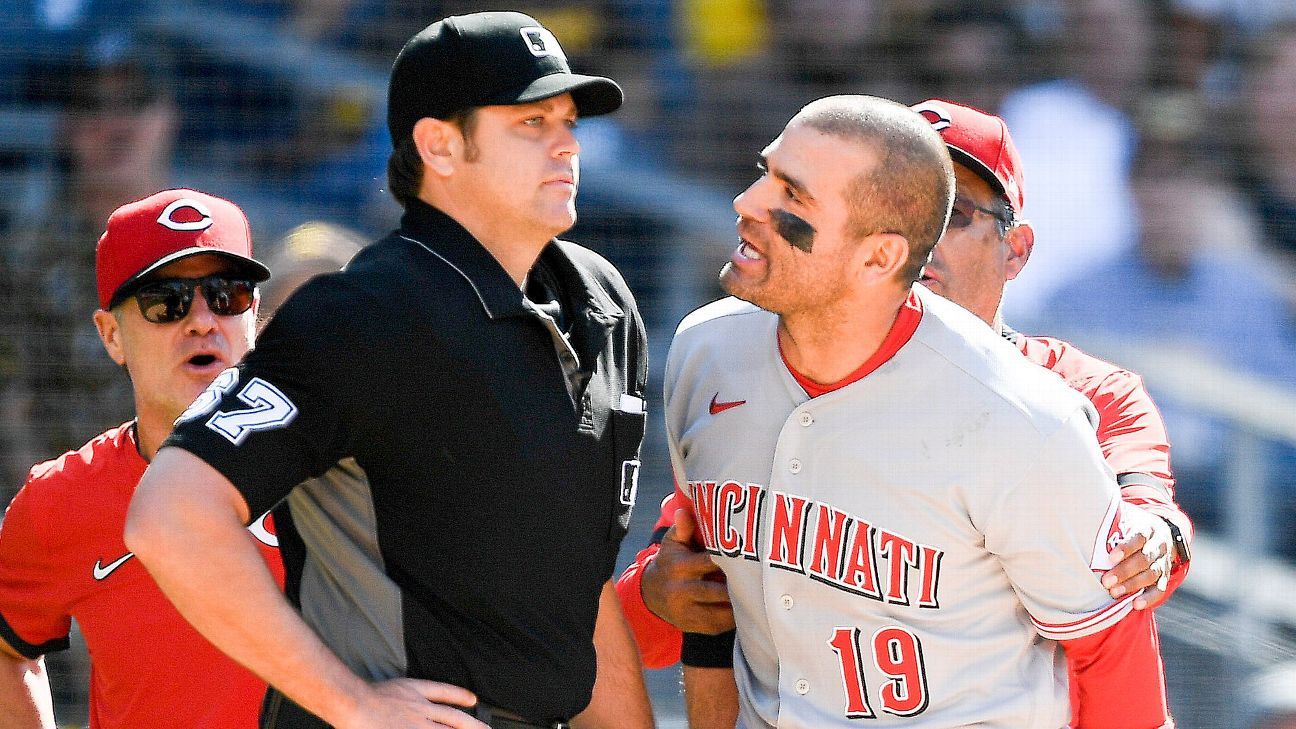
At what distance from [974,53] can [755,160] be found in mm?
927

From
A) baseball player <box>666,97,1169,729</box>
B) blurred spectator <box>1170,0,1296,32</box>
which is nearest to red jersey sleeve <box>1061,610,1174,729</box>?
baseball player <box>666,97,1169,729</box>

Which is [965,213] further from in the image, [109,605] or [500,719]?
[109,605]

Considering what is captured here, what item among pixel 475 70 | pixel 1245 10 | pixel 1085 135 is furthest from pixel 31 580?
pixel 1245 10

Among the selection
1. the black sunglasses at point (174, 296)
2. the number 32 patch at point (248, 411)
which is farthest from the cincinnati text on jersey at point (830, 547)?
the black sunglasses at point (174, 296)

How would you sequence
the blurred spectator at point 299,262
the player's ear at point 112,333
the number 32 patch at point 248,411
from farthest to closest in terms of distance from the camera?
the blurred spectator at point 299,262 < the player's ear at point 112,333 < the number 32 patch at point 248,411

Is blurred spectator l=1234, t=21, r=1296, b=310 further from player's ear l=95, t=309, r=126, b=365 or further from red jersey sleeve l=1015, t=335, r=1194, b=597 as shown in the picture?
player's ear l=95, t=309, r=126, b=365

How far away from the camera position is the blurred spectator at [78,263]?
5.04 meters

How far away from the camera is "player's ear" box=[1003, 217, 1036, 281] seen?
3047 millimetres

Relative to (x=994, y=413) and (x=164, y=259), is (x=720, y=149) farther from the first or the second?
(x=994, y=413)

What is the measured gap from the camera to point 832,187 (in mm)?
2465

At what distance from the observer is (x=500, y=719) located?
7.16ft

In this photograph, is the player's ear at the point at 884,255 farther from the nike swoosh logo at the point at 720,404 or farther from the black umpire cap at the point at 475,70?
the black umpire cap at the point at 475,70

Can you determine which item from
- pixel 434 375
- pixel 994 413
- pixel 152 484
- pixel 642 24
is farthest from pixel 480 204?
pixel 642 24

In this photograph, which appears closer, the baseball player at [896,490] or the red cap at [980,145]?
the baseball player at [896,490]
